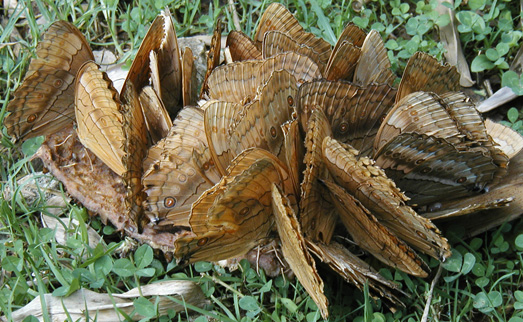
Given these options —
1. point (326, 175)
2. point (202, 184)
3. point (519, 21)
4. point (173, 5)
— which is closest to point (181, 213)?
point (202, 184)

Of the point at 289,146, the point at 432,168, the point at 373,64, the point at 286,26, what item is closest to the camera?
the point at 289,146

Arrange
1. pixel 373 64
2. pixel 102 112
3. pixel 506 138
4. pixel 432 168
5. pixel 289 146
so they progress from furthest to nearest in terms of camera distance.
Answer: pixel 373 64, pixel 506 138, pixel 102 112, pixel 432 168, pixel 289 146

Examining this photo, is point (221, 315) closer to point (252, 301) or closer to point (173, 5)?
point (252, 301)

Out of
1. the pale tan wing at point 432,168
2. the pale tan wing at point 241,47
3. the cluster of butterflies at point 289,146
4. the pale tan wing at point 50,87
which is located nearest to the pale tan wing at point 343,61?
the cluster of butterflies at point 289,146

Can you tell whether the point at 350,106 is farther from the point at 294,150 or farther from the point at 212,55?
the point at 212,55

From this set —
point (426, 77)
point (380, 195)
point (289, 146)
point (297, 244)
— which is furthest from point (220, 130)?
point (426, 77)

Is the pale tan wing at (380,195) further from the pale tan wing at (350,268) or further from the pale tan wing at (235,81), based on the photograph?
the pale tan wing at (235,81)
